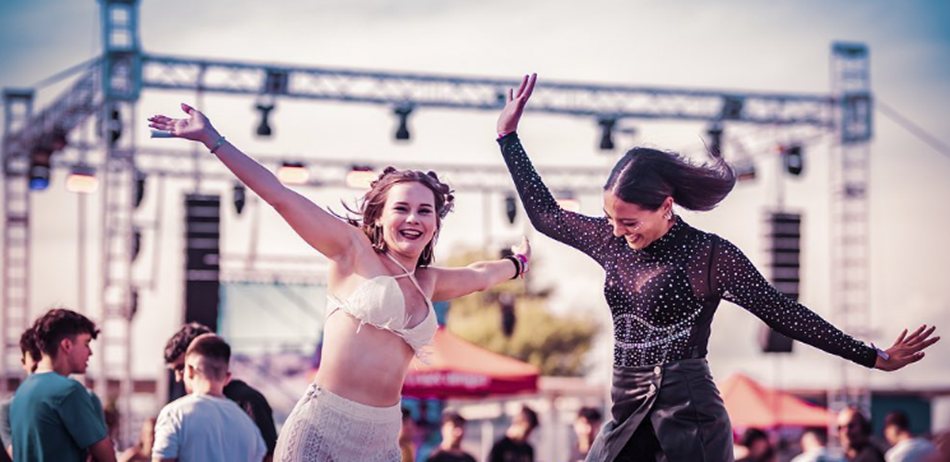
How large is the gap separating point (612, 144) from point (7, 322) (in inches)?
352

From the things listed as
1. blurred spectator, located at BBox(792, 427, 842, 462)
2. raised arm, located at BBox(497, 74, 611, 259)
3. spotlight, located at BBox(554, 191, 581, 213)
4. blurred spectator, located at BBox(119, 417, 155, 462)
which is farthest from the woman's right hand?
spotlight, located at BBox(554, 191, 581, 213)

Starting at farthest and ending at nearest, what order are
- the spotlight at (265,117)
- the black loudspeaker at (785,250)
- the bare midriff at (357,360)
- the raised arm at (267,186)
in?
the black loudspeaker at (785,250) → the spotlight at (265,117) → the bare midriff at (357,360) → the raised arm at (267,186)

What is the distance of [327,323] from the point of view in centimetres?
349

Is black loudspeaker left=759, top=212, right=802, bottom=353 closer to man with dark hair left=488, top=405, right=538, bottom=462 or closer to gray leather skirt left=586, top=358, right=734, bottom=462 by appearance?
man with dark hair left=488, top=405, right=538, bottom=462

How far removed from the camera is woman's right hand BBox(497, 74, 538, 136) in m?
Answer: 3.85

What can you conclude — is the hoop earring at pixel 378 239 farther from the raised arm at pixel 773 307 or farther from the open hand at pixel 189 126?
the raised arm at pixel 773 307

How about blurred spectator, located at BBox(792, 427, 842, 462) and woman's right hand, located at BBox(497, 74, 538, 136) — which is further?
blurred spectator, located at BBox(792, 427, 842, 462)

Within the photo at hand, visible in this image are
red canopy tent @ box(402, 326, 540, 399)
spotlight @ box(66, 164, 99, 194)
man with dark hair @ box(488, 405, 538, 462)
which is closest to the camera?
man with dark hair @ box(488, 405, 538, 462)

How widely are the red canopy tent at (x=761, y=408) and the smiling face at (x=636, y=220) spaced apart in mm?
9083

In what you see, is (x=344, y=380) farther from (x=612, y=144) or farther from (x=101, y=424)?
(x=612, y=144)

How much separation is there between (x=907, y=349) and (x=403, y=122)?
Result: 495 inches

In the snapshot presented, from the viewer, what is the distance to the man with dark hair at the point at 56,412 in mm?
4715

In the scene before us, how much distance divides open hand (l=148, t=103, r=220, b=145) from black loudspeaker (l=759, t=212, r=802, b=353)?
13.9m

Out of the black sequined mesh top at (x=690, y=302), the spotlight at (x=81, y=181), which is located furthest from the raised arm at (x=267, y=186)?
the spotlight at (x=81, y=181)
